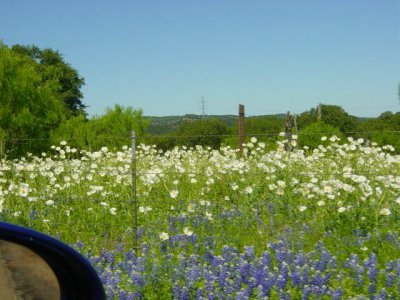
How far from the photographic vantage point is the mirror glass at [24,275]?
4.62 ft

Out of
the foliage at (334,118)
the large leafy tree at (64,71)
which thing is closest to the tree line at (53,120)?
the large leafy tree at (64,71)

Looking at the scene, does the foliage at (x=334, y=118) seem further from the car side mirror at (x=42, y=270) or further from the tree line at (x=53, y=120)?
the car side mirror at (x=42, y=270)

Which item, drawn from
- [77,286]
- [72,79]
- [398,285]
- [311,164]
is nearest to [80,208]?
[311,164]

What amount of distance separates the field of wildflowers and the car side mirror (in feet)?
11.8

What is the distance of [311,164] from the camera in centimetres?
1052

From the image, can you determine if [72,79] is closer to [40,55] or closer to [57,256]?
[40,55]

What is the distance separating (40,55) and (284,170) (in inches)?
1729

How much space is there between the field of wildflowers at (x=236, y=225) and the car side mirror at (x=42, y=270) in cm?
360

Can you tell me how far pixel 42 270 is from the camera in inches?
60.8

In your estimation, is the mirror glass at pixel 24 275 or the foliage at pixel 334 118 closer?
the mirror glass at pixel 24 275

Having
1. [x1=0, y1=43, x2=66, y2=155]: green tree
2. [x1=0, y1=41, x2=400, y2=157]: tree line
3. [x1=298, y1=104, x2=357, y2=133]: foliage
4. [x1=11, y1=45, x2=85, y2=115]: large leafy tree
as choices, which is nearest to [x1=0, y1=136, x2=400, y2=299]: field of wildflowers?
[x1=0, y1=41, x2=400, y2=157]: tree line

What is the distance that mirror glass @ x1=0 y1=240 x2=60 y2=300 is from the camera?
4.62 feet

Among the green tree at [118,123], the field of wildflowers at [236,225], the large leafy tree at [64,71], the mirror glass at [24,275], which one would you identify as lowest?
the field of wildflowers at [236,225]

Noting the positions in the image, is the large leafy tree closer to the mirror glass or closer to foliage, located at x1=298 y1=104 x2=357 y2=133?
foliage, located at x1=298 y1=104 x2=357 y2=133
